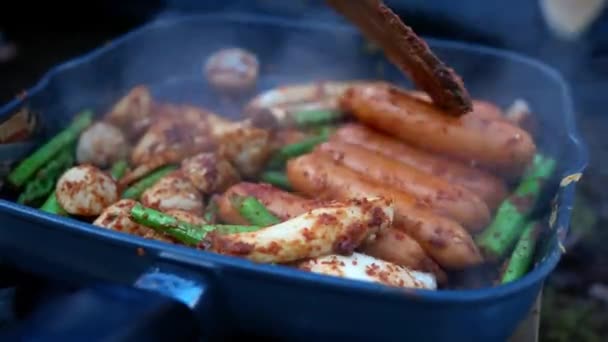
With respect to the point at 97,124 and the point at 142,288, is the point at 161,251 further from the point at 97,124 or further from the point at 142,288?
the point at 97,124

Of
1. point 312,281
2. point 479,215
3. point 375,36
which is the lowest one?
point 479,215

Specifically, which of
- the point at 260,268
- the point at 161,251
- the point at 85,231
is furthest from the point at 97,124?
the point at 260,268

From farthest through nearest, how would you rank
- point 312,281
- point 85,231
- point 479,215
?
point 479,215
point 85,231
point 312,281

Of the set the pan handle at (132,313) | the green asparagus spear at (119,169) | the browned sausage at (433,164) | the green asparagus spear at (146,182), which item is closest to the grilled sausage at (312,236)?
the pan handle at (132,313)

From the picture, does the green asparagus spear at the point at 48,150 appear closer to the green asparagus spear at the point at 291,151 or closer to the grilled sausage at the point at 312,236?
the green asparagus spear at the point at 291,151

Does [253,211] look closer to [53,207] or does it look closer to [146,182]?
[146,182]

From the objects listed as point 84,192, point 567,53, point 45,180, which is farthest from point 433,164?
point 567,53

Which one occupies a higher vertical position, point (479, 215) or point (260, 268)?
point (260, 268)
